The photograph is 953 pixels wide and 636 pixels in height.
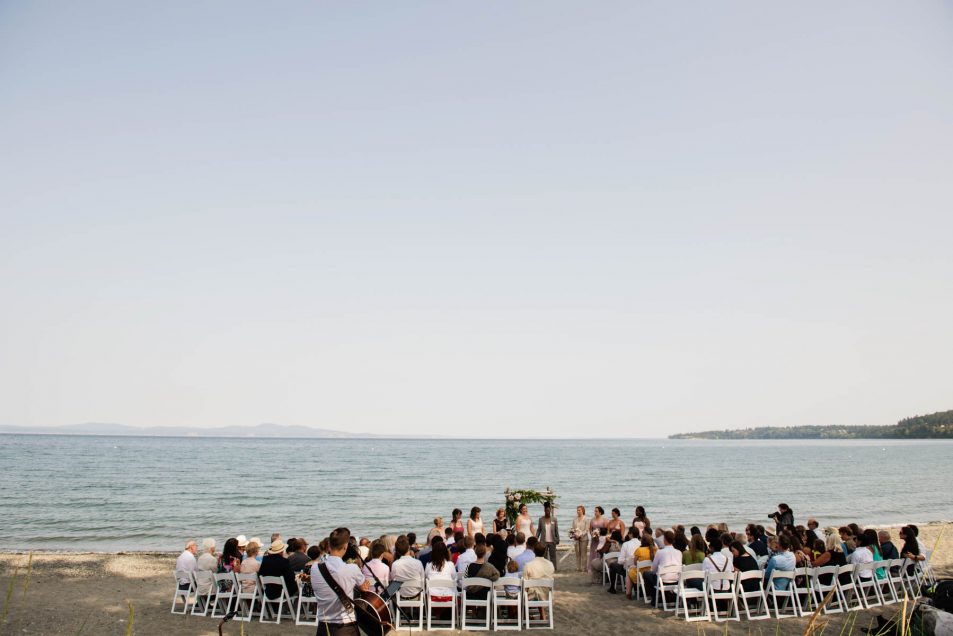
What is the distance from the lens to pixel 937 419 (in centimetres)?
19550

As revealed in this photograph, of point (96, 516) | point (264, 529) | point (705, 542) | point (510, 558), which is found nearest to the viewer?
point (510, 558)

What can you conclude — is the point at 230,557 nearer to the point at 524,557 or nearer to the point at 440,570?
the point at 440,570

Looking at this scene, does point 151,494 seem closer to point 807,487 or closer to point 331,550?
point 331,550

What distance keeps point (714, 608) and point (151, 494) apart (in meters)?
38.3

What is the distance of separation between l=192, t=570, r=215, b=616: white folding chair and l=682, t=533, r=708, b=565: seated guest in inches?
314

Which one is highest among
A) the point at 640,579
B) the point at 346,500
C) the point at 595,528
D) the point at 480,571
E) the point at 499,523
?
the point at 480,571

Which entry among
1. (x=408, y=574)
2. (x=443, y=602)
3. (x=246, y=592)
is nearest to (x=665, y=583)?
(x=443, y=602)

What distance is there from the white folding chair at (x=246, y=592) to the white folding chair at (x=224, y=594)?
119 millimetres

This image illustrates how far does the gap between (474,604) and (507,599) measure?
0.55 meters

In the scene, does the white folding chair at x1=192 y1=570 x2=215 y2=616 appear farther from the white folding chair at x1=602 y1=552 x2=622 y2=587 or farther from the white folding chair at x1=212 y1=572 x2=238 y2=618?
the white folding chair at x1=602 y1=552 x2=622 y2=587

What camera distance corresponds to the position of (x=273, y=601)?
33.2ft

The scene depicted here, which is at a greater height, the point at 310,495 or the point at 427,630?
the point at 427,630

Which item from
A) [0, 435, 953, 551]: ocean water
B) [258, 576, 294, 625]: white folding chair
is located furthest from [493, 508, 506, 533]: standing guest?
[0, 435, 953, 551]: ocean water

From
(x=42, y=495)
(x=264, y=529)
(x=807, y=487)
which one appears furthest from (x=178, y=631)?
(x=807, y=487)
